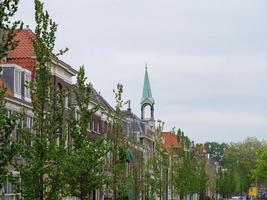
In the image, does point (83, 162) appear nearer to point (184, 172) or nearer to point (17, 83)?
point (17, 83)

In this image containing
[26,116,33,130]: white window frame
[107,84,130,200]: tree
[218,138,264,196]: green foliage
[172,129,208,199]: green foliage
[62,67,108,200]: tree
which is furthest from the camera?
[218,138,264,196]: green foliage

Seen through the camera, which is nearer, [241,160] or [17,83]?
[17,83]

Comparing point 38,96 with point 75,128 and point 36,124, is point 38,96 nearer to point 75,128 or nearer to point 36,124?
point 36,124

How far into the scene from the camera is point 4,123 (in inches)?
783

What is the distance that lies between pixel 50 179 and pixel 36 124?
2.51m

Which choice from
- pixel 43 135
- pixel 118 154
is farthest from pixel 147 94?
pixel 43 135

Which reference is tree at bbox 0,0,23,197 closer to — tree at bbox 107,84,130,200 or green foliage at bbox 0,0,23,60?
green foliage at bbox 0,0,23,60

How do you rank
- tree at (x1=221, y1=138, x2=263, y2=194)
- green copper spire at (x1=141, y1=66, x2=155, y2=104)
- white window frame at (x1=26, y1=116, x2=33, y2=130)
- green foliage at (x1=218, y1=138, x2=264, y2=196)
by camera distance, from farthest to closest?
tree at (x1=221, y1=138, x2=263, y2=194) < green foliage at (x1=218, y1=138, x2=264, y2=196) < green copper spire at (x1=141, y1=66, x2=155, y2=104) < white window frame at (x1=26, y1=116, x2=33, y2=130)

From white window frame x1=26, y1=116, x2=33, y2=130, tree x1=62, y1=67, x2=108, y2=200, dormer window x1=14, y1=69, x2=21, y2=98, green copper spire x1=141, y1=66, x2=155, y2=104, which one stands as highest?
green copper spire x1=141, y1=66, x2=155, y2=104

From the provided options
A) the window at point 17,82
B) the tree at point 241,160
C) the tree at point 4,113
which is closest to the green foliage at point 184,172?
the window at point 17,82

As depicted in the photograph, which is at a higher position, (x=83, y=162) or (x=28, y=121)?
(x=28, y=121)

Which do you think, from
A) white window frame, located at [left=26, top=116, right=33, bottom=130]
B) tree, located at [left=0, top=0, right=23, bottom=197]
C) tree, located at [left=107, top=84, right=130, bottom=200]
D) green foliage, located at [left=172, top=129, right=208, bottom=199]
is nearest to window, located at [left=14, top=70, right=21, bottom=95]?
white window frame, located at [left=26, top=116, right=33, bottom=130]

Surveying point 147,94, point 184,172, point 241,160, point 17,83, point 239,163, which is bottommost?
point 184,172

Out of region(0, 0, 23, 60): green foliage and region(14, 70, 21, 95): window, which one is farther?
region(14, 70, 21, 95): window
